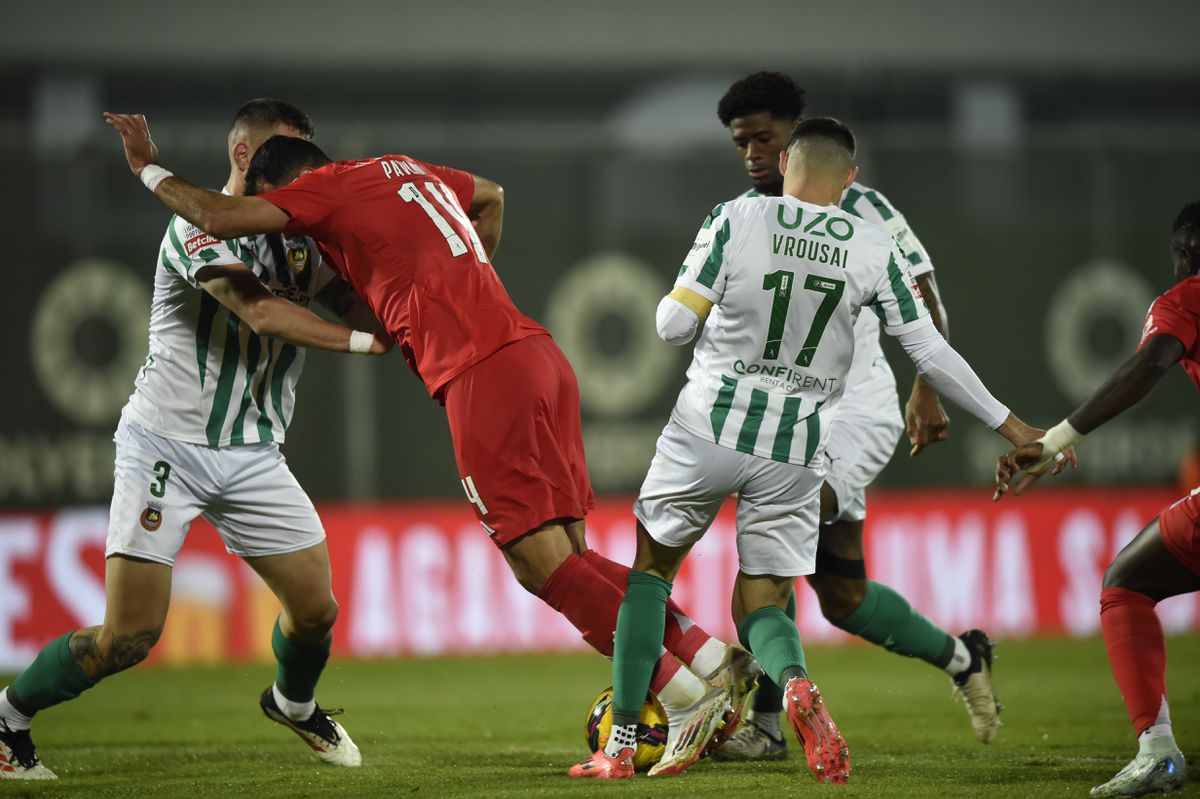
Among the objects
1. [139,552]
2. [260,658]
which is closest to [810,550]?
[139,552]

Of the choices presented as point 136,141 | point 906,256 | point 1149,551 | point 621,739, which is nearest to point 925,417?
point 906,256

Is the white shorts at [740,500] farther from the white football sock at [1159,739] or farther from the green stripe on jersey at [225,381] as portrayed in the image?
the green stripe on jersey at [225,381]

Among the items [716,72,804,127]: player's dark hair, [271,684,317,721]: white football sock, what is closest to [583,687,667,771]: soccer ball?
[271,684,317,721]: white football sock

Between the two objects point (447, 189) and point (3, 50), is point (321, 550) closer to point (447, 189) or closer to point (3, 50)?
point (447, 189)

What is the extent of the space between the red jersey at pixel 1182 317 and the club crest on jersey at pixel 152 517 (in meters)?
3.41

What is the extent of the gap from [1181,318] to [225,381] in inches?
130

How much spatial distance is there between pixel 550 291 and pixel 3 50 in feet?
23.3

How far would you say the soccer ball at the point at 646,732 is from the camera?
517 centimetres

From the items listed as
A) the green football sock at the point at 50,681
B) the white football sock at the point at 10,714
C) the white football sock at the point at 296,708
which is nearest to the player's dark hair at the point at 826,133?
the white football sock at the point at 296,708

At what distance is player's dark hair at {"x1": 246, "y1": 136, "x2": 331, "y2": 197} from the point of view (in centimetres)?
536

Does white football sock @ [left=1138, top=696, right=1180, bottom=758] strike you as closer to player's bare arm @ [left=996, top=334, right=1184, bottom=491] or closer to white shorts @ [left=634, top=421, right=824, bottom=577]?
player's bare arm @ [left=996, top=334, right=1184, bottom=491]

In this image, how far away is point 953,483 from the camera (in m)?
12.1

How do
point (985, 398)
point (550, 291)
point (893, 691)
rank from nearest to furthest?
1. point (985, 398)
2. point (893, 691)
3. point (550, 291)

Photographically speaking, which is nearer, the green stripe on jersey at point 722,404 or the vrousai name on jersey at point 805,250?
the vrousai name on jersey at point 805,250
